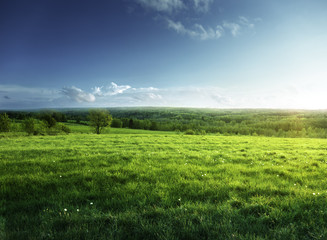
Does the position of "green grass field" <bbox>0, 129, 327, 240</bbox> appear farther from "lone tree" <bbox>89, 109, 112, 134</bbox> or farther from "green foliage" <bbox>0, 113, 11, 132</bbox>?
"green foliage" <bbox>0, 113, 11, 132</bbox>

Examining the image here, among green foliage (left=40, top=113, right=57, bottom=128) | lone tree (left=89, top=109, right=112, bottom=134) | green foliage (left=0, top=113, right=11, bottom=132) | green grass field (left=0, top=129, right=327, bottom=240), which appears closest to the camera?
green grass field (left=0, top=129, right=327, bottom=240)

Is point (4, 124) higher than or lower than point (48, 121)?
lower

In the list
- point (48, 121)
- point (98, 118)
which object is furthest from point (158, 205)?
point (48, 121)

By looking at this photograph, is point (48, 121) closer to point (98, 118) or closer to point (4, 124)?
point (4, 124)

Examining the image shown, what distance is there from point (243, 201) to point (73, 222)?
449 cm

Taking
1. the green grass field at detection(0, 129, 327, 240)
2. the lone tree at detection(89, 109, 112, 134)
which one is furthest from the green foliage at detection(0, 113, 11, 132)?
the green grass field at detection(0, 129, 327, 240)

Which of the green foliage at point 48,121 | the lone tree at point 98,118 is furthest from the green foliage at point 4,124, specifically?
the lone tree at point 98,118

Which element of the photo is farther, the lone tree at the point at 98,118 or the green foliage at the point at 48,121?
the green foliage at the point at 48,121

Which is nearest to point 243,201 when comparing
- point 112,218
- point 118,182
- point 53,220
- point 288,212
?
point 288,212

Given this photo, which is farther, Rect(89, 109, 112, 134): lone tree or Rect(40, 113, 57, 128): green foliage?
Rect(40, 113, 57, 128): green foliage

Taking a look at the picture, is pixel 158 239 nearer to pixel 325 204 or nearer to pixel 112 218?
pixel 112 218

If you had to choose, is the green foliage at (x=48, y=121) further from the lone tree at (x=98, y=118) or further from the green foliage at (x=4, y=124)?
the lone tree at (x=98, y=118)

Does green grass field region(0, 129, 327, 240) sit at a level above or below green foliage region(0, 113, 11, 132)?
above

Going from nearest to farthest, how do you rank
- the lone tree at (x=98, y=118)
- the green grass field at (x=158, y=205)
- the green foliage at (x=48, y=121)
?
1. the green grass field at (x=158, y=205)
2. the lone tree at (x=98, y=118)
3. the green foliage at (x=48, y=121)
